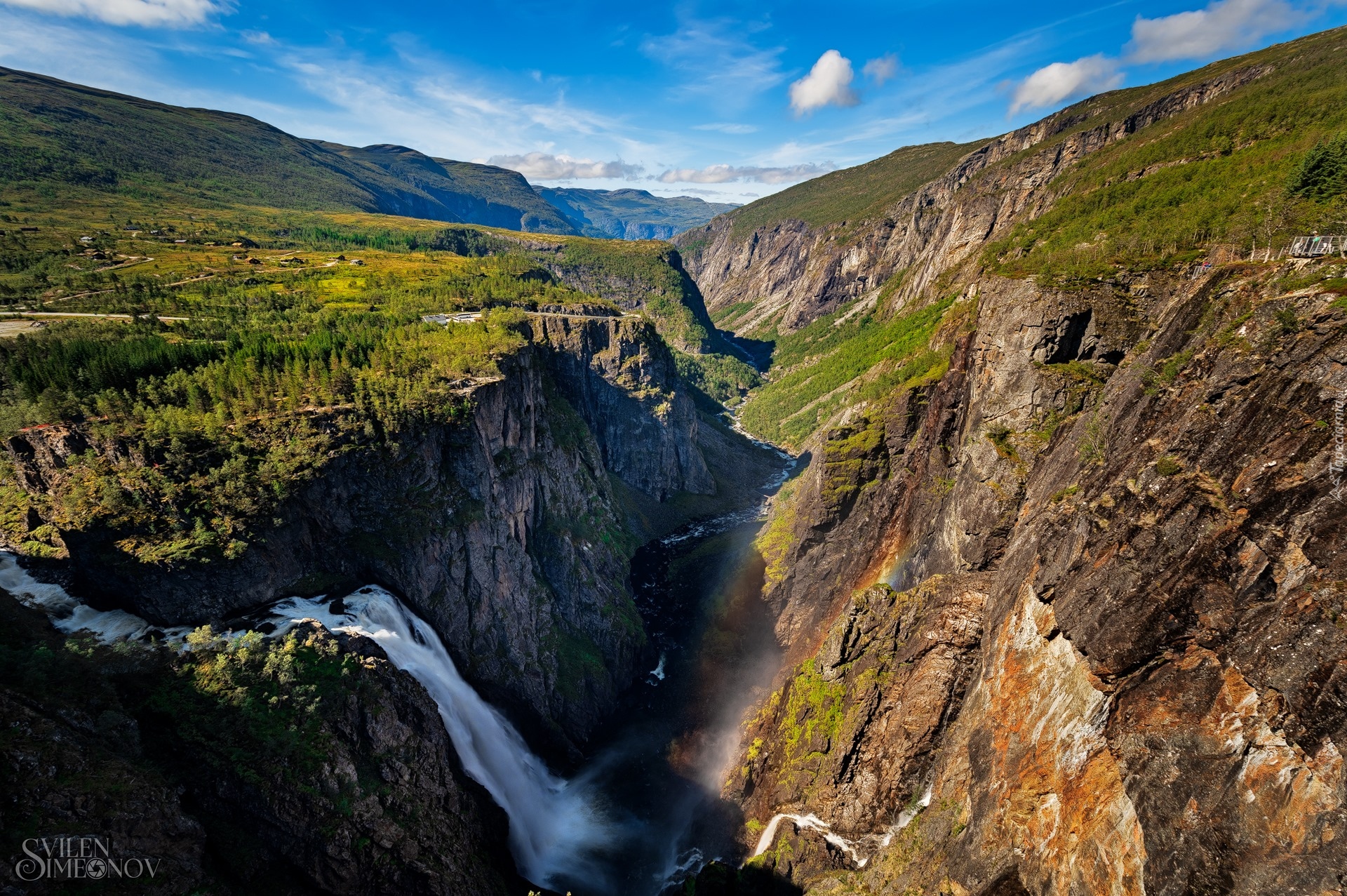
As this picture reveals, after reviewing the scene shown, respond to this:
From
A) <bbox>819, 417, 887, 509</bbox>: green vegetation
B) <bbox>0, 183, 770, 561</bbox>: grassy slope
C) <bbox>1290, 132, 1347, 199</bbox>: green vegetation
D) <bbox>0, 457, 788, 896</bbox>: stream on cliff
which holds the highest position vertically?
<bbox>1290, 132, 1347, 199</bbox>: green vegetation

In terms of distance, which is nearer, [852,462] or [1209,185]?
[1209,185]

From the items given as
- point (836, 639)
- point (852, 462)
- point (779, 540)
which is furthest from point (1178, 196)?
point (836, 639)

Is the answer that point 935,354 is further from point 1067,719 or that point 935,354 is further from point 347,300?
point 347,300

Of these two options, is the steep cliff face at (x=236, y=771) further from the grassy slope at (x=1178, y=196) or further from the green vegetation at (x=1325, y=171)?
the green vegetation at (x=1325, y=171)

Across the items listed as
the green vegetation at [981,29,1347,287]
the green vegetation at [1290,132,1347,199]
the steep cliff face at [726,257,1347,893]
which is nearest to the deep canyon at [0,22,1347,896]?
the steep cliff face at [726,257,1347,893]

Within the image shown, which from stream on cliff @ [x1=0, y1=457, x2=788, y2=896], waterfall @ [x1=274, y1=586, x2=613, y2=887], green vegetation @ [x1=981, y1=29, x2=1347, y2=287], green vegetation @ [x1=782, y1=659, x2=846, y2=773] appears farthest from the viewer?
green vegetation @ [x1=782, y1=659, x2=846, y2=773]

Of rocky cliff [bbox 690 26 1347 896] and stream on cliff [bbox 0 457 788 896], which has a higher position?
rocky cliff [bbox 690 26 1347 896]

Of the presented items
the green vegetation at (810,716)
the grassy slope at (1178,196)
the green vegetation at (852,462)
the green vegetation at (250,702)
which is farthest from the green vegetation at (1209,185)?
the green vegetation at (250,702)

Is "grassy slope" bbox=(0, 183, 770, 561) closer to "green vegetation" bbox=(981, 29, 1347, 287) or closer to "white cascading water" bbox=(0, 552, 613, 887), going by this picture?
"white cascading water" bbox=(0, 552, 613, 887)

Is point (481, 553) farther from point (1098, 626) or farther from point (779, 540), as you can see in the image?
point (1098, 626)
